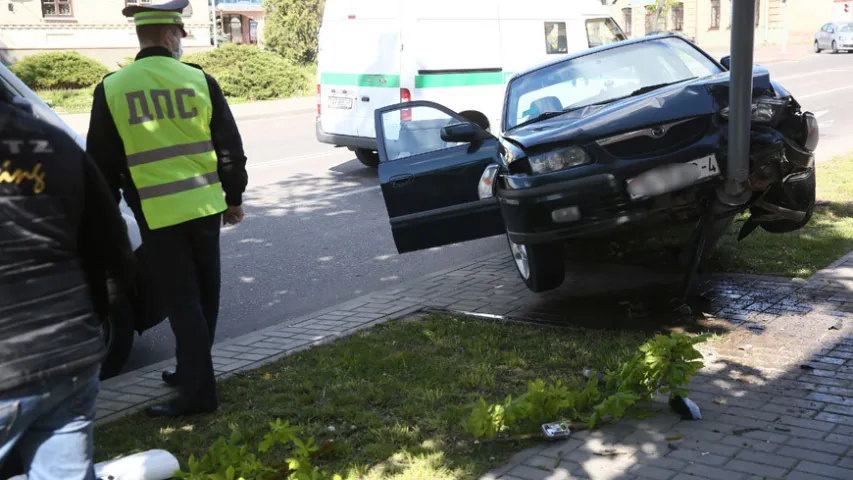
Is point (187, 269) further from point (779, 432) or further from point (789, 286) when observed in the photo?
point (789, 286)

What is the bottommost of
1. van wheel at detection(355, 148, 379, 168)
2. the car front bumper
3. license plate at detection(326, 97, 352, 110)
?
van wheel at detection(355, 148, 379, 168)

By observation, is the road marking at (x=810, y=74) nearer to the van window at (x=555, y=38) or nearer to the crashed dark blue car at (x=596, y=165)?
the van window at (x=555, y=38)

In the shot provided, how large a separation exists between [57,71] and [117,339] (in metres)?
24.9

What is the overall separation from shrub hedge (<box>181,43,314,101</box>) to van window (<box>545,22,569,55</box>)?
1459 cm

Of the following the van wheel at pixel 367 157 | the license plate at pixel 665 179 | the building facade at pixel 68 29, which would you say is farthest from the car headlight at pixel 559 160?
the building facade at pixel 68 29

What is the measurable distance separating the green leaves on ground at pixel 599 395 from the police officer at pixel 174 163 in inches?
57.9

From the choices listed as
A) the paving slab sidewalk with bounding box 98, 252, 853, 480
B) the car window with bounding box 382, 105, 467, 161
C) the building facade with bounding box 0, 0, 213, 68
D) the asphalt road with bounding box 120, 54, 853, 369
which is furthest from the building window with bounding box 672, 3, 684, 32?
the car window with bounding box 382, 105, 467, 161

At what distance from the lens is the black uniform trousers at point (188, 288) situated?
4.76 m

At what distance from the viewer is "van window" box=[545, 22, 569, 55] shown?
46.1 feet

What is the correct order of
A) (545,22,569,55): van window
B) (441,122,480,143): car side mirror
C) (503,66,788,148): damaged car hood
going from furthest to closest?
(545,22,569,55): van window < (441,122,480,143): car side mirror < (503,66,788,148): damaged car hood

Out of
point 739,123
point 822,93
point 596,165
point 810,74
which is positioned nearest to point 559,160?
point 596,165

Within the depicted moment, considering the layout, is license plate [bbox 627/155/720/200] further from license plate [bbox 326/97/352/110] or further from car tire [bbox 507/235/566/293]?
license plate [bbox 326/97/352/110]

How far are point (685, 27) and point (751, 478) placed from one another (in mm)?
56543

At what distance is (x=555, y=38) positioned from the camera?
560 inches
